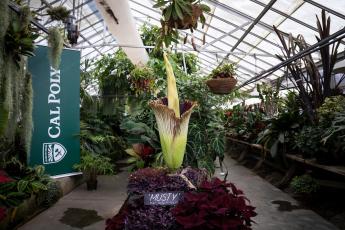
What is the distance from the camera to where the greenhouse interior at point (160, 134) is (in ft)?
5.17

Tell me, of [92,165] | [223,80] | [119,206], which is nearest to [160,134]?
[223,80]

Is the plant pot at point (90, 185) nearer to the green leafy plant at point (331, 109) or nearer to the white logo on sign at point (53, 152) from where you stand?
the white logo on sign at point (53, 152)

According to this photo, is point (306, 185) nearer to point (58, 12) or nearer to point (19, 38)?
point (19, 38)

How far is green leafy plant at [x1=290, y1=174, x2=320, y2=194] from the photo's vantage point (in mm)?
3758

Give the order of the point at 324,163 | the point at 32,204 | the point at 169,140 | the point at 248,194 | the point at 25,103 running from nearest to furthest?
the point at 169,140, the point at 25,103, the point at 32,204, the point at 324,163, the point at 248,194

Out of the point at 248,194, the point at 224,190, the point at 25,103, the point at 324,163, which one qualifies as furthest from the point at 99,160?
the point at 224,190

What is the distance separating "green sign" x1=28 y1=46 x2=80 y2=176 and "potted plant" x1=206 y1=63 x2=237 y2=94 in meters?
1.77

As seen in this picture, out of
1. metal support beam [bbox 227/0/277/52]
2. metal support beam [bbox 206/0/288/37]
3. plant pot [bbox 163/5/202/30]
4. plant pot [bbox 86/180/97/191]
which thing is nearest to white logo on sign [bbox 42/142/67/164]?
plant pot [bbox 86/180/97/191]

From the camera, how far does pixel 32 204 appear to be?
3229mm

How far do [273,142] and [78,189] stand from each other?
289 cm

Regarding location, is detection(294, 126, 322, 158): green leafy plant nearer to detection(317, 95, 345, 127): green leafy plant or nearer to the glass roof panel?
detection(317, 95, 345, 127): green leafy plant

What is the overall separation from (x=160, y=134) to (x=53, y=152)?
7.65 feet

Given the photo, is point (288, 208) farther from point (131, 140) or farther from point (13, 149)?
point (13, 149)

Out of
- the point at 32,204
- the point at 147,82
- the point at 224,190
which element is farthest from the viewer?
the point at 147,82
